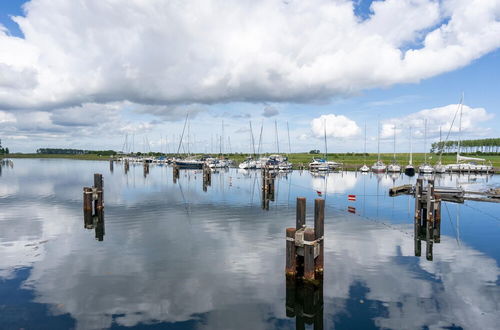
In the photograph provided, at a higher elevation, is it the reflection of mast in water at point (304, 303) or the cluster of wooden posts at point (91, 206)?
the cluster of wooden posts at point (91, 206)

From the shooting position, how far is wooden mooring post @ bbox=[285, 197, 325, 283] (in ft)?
49.8

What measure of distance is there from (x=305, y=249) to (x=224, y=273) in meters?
5.01

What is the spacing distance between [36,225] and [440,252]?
31960 mm

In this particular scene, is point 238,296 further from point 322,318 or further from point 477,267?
point 477,267

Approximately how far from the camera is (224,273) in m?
17.7

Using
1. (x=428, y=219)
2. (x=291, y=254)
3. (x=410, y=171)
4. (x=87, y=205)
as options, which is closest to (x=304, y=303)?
(x=291, y=254)

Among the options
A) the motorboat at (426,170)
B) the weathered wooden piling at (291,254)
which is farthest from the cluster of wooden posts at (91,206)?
the motorboat at (426,170)

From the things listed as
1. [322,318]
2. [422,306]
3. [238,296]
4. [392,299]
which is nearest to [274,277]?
[238,296]

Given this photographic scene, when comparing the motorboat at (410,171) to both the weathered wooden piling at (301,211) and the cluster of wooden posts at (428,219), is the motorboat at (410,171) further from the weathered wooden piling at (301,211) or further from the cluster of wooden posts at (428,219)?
the weathered wooden piling at (301,211)

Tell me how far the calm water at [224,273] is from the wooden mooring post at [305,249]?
0.99 m

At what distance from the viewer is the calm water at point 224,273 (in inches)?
522

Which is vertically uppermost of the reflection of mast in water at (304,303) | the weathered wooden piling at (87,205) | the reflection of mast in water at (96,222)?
the weathered wooden piling at (87,205)

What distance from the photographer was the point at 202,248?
22312mm

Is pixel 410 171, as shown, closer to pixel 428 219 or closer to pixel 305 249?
pixel 428 219
